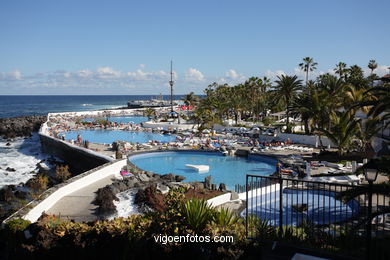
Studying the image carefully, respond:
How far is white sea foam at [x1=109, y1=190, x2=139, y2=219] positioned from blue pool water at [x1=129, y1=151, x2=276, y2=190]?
19.0 ft

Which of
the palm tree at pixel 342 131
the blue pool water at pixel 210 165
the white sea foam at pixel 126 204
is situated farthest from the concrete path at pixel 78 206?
the palm tree at pixel 342 131

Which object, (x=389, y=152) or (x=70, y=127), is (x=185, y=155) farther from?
(x=70, y=127)

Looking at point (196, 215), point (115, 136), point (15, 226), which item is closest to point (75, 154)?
point (115, 136)

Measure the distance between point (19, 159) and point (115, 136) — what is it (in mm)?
12831

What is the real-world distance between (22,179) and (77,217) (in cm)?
1380

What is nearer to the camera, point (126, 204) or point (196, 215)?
point (196, 215)

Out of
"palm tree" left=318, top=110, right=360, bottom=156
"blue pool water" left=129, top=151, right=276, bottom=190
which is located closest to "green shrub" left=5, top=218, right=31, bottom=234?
"blue pool water" left=129, top=151, right=276, bottom=190

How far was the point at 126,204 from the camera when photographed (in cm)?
1447

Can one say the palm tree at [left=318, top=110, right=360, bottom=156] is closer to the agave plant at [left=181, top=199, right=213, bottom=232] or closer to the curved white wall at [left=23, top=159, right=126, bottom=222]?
the curved white wall at [left=23, top=159, right=126, bottom=222]

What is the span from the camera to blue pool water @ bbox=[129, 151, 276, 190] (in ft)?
72.4

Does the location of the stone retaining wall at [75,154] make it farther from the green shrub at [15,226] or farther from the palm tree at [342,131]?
the palm tree at [342,131]

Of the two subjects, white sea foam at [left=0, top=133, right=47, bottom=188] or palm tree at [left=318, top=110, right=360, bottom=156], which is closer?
palm tree at [left=318, top=110, right=360, bottom=156]

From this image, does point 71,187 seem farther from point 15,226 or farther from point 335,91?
point 335,91

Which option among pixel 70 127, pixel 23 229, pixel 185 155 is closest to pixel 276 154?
pixel 185 155
